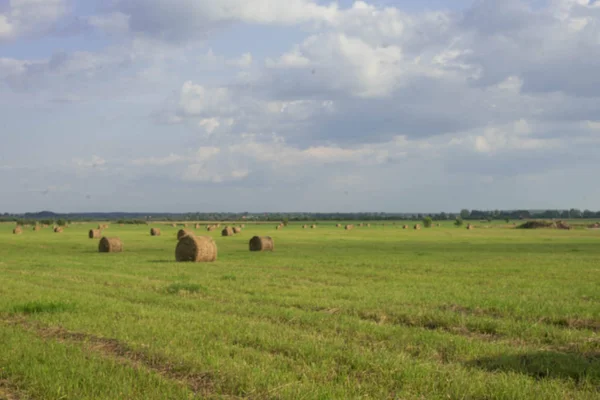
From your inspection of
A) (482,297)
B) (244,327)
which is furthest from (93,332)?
(482,297)

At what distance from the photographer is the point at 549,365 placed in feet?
26.6

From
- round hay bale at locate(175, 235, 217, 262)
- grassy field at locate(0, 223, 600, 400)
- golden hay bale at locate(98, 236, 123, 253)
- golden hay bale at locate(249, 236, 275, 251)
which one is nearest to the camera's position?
grassy field at locate(0, 223, 600, 400)

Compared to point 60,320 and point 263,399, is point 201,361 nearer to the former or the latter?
point 263,399

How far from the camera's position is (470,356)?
8648 mm

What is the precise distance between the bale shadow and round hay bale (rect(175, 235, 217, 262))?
23.1 m

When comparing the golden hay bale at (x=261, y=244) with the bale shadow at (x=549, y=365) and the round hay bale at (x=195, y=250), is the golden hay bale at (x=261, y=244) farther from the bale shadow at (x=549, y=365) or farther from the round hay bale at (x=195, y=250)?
the bale shadow at (x=549, y=365)

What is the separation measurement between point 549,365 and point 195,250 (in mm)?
23821

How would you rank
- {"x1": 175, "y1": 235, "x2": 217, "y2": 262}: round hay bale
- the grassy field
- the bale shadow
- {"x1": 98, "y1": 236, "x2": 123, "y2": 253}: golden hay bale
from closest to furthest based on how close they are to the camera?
1. the grassy field
2. the bale shadow
3. {"x1": 175, "y1": 235, "x2": 217, "y2": 262}: round hay bale
4. {"x1": 98, "y1": 236, "x2": 123, "y2": 253}: golden hay bale

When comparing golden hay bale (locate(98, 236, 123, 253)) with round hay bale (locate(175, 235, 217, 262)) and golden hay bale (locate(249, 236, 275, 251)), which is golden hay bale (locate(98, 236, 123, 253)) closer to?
golden hay bale (locate(249, 236, 275, 251))

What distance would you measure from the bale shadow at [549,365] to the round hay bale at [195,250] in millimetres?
23060

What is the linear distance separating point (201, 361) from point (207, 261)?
73.5 ft

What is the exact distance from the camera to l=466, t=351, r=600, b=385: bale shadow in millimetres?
7672

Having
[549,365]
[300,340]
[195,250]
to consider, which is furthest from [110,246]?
[549,365]

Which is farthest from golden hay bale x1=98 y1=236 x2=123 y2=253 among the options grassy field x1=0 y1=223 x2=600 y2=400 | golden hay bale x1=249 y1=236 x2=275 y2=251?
grassy field x1=0 y1=223 x2=600 y2=400
